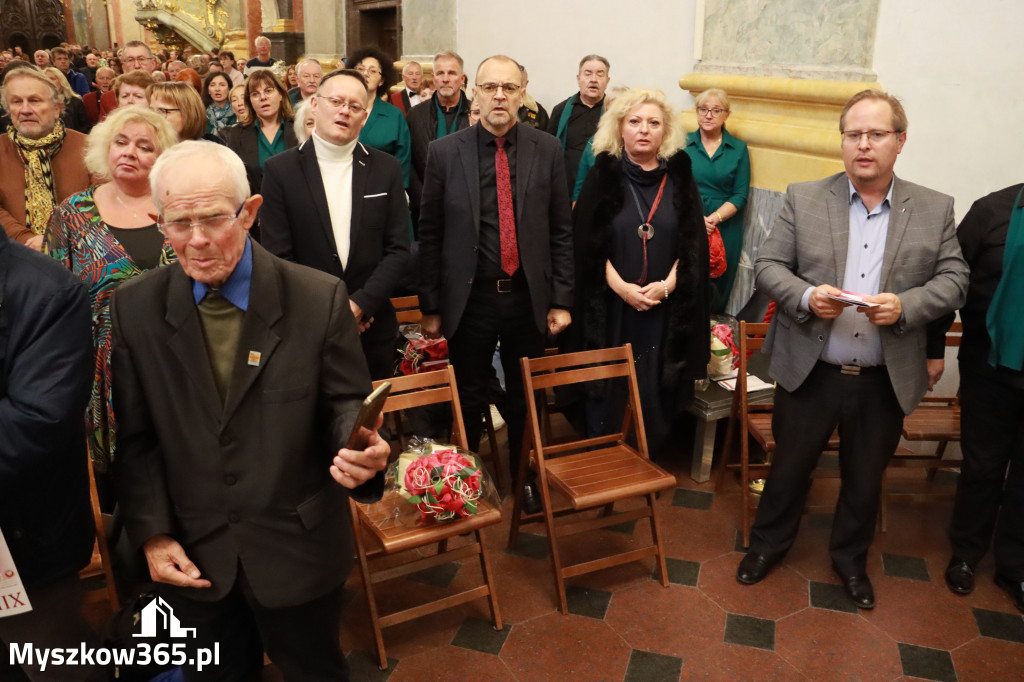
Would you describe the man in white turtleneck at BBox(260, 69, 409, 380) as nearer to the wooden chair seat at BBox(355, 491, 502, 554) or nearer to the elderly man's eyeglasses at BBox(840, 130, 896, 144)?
the wooden chair seat at BBox(355, 491, 502, 554)

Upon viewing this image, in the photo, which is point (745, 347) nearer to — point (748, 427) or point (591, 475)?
point (748, 427)

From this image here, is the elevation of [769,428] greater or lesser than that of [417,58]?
lesser

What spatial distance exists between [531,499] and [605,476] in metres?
0.67

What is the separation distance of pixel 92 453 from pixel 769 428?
9.65ft

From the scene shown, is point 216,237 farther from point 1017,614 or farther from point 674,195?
point 1017,614

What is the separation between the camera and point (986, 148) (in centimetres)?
426

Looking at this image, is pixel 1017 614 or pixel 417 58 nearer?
pixel 1017 614

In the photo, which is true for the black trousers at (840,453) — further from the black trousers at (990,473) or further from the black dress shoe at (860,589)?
the black trousers at (990,473)

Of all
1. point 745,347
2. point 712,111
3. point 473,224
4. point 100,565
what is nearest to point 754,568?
point 745,347

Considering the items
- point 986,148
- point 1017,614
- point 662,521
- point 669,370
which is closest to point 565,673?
point 662,521

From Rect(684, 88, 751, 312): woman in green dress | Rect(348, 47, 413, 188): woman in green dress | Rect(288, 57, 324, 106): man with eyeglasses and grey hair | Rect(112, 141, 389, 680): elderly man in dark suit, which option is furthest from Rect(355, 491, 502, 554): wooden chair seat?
Rect(288, 57, 324, 106): man with eyeglasses and grey hair

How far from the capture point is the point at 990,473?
11.2ft

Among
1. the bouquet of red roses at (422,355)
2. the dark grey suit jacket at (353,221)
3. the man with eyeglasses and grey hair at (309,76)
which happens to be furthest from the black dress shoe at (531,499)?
the man with eyeglasses and grey hair at (309,76)

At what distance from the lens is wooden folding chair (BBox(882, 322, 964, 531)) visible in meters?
3.81
